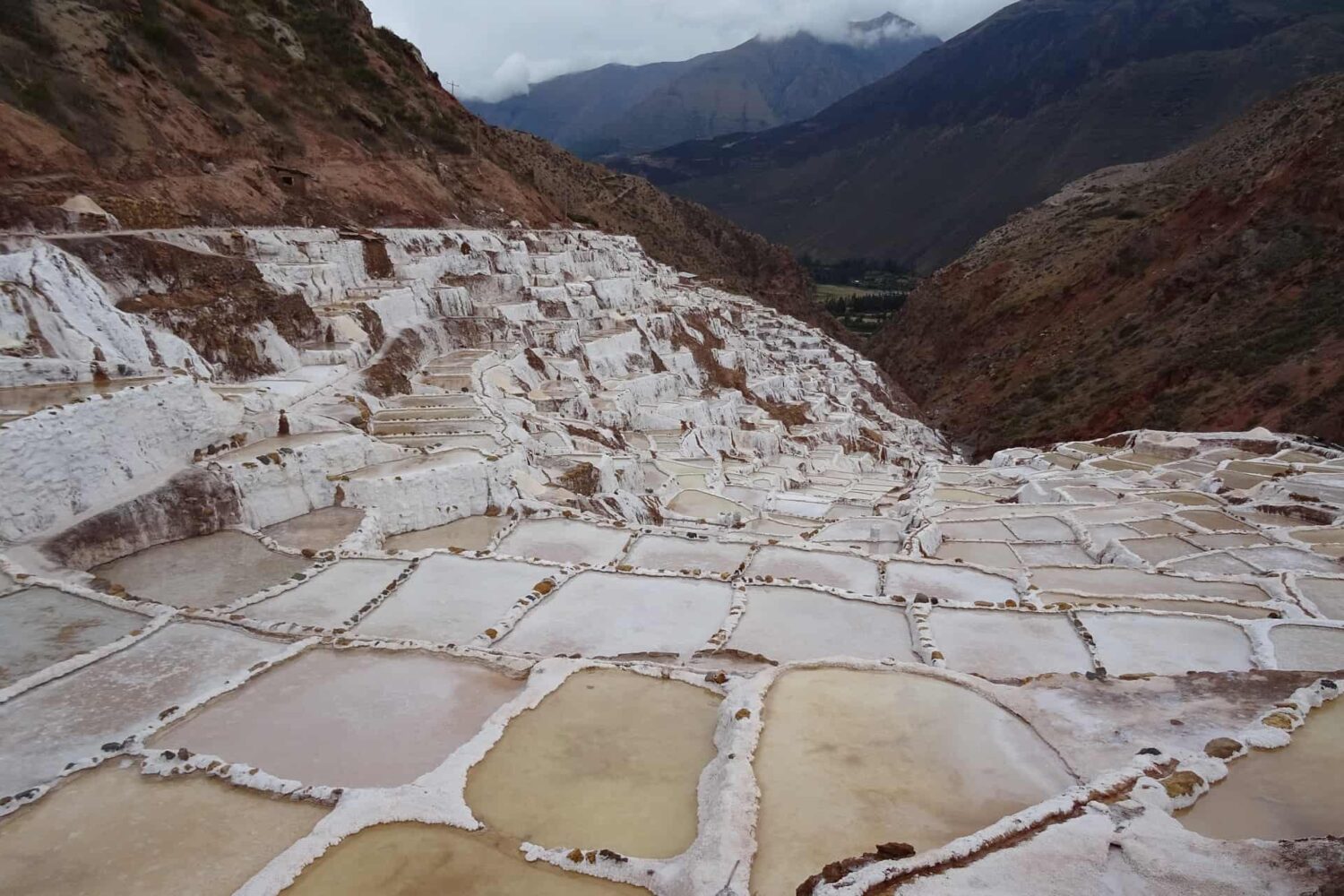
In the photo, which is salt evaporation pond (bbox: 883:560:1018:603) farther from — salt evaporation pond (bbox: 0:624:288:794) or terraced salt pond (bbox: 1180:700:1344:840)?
salt evaporation pond (bbox: 0:624:288:794)

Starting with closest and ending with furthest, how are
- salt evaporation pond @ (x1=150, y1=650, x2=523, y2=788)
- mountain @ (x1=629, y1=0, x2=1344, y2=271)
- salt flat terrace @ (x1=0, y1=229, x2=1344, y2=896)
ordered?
1. salt flat terrace @ (x1=0, y1=229, x2=1344, y2=896)
2. salt evaporation pond @ (x1=150, y1=650, x2=523, y2=788)
3. mountain @ (x1=629, y1=0, x2=1344, y2=271)

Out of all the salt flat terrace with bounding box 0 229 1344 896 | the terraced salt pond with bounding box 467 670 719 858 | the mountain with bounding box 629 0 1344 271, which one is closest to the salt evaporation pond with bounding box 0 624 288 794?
the salt flat terrace with bounding box 0 229 1344 896

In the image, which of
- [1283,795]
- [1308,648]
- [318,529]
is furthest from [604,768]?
[1308,648]

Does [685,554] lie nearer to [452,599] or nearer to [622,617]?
[622,617]

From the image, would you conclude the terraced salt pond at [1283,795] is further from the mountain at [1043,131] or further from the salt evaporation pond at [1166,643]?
the mountain at [1043,131]

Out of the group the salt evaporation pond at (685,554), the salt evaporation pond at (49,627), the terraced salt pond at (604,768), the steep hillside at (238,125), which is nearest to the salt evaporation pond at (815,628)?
the salt evaporation pond at (685,554)

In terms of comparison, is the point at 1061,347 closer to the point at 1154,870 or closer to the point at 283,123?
the point at 283,123

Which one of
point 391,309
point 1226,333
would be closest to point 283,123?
point 391,309
